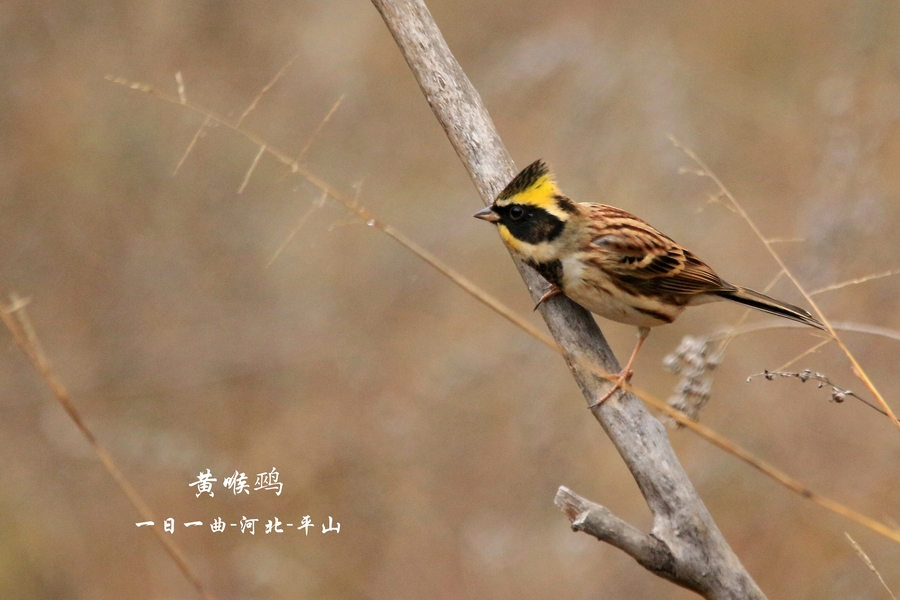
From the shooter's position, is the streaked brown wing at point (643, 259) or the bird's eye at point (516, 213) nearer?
the bird's eye at point (516, 213)

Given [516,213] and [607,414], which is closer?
[607,414]

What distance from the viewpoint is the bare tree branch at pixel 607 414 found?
222 cm

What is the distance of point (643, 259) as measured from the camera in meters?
3.34

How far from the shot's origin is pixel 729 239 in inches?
239

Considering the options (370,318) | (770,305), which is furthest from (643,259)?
(370,318)

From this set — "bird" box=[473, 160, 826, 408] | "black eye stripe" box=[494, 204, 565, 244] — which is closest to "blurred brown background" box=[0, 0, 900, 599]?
"bird" box=[473, 160, 826, 408]

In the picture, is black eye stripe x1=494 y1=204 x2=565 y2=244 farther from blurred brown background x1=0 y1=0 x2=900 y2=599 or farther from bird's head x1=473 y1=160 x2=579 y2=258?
blurred brown background x1=0 y1=0 x2=900 y2=599

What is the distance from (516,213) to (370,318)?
2957 mm

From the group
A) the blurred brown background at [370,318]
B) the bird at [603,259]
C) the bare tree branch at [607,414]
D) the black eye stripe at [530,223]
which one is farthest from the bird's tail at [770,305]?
the blurred brown background at [370,318]

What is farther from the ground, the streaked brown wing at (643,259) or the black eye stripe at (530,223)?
the black eye stripe at (530,223)

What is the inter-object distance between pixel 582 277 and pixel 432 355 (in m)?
2.99

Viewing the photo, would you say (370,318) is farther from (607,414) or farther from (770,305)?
(607,414)

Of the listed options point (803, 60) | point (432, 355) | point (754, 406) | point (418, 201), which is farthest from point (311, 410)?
point (803, 60)

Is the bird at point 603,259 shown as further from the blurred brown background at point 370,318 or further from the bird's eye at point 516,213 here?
the blurred brown background at point 370,318
